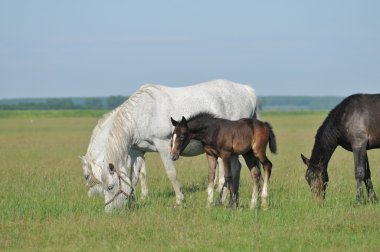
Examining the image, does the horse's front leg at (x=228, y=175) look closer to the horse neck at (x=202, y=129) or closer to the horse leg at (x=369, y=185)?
the horse neck at (x=202, y=129)

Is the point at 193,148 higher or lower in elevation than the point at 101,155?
higher

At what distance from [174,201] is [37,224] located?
3.41 metres

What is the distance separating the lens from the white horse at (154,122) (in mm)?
12703

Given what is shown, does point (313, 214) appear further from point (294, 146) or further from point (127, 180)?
point (294, 146)

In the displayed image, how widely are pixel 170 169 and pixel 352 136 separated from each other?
11.2ft

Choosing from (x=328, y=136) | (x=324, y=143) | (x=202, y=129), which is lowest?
(x=324, y=143)

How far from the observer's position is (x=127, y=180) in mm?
12773

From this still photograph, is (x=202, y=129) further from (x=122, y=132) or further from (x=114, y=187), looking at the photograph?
(x=114, y=187)

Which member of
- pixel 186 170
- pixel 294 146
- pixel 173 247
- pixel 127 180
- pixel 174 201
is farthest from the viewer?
pixel 294 146

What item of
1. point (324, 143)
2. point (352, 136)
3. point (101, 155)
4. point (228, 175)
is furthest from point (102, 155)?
point (352, 136)

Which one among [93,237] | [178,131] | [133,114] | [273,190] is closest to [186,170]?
[273,190]

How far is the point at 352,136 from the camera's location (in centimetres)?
1295

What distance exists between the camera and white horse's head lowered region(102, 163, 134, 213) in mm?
12579

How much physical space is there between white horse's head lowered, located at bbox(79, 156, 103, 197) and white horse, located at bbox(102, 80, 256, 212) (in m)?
0.86
